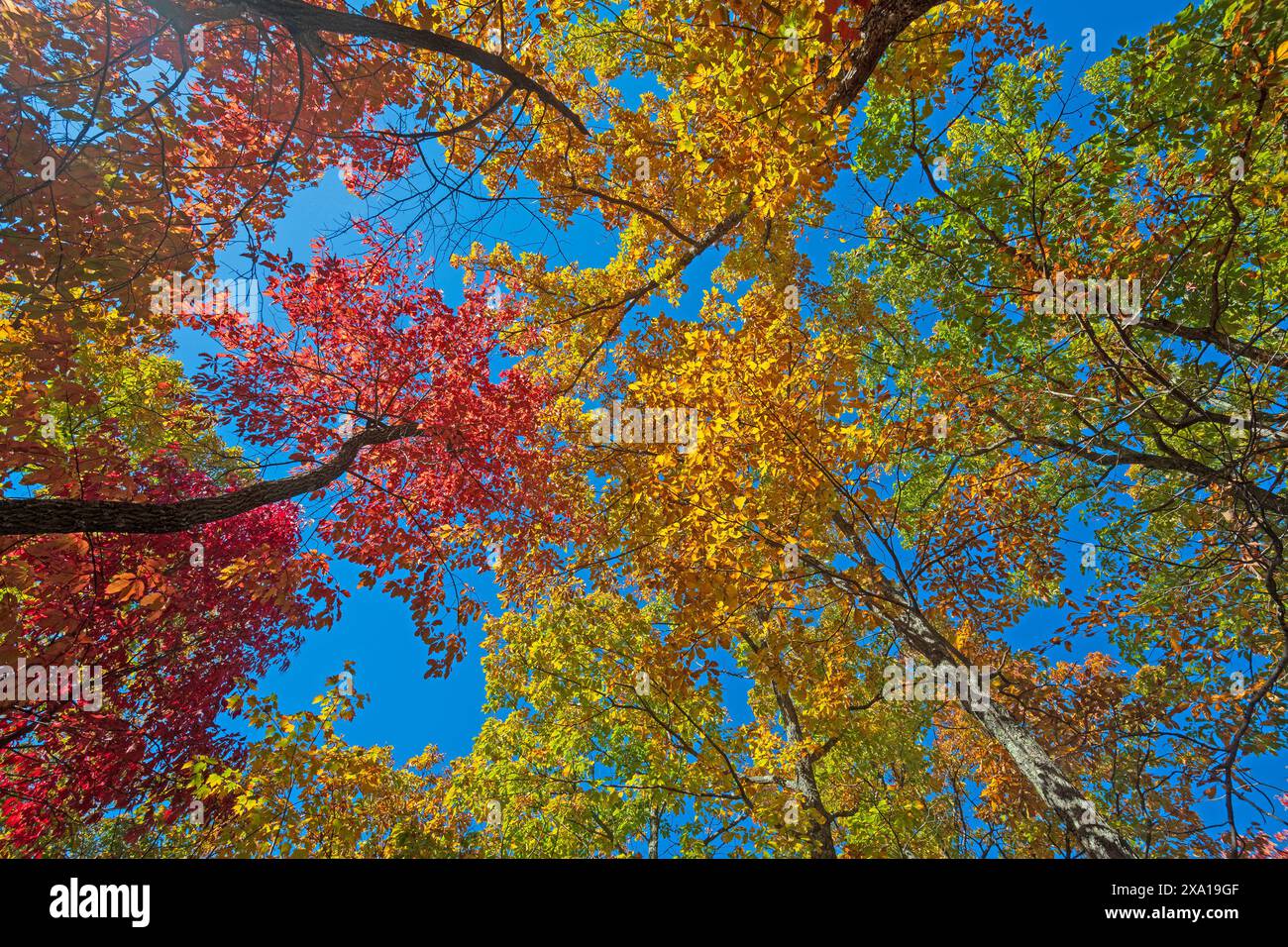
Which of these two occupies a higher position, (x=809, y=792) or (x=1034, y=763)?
(x=1034, y=763)

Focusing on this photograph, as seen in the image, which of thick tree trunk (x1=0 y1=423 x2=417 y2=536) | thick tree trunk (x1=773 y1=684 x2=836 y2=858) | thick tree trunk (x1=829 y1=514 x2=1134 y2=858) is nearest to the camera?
thick tree trunk (x1=0 y1=423 x2=417 y2=536)

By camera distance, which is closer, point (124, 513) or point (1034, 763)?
point (124, 513)

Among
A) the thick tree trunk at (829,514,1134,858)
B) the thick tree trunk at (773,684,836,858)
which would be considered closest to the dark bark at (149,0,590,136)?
the thick tree trunk at (829,514,1134,858)

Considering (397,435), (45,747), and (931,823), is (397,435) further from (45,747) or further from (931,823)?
(931,823)

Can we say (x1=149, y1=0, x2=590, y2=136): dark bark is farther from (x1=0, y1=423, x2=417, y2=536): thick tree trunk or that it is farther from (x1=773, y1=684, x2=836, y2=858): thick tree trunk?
(x1=773, y1=684, x2=836, y2=858): thick tree trunk

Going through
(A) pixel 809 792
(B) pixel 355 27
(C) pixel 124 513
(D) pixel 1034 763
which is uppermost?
(B) pixel 355 27

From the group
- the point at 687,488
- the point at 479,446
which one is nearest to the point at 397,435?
the point at 479,446

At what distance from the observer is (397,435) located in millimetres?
6645

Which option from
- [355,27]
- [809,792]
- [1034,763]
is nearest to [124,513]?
[355,27]

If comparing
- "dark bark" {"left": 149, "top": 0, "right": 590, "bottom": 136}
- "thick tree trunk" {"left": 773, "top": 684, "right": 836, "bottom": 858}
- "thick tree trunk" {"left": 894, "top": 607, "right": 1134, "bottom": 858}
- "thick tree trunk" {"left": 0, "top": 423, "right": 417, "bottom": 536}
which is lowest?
"thick tree trunk" {"left": 773, "top": 684, "right": 836, "bottom": 858}

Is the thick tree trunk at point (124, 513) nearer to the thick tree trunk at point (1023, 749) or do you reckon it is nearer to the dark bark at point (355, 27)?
the dark bark at point (355, 27)

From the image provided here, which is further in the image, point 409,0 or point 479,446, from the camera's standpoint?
point 479,446

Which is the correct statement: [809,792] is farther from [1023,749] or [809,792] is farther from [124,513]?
[124,513]
